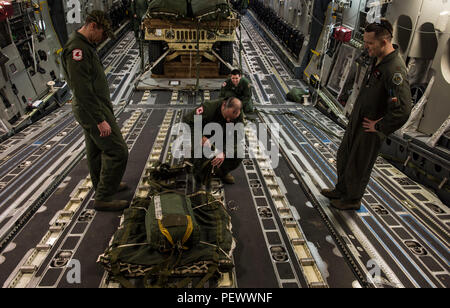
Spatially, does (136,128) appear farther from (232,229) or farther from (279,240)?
(279,240)

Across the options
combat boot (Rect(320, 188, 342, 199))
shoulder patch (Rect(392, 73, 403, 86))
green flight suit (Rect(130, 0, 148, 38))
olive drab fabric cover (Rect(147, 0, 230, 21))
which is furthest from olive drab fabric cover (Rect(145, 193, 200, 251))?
green flight suit (Rect(130, 0, 148, 38))

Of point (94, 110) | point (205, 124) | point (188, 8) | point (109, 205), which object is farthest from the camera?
point (188, 8)

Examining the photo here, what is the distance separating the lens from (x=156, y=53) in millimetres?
8008

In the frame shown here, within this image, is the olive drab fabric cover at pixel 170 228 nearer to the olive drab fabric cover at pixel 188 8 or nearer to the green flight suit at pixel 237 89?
the green flight suit at pixel 237 89

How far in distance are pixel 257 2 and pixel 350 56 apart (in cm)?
1197

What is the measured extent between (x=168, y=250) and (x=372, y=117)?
7.55 ft

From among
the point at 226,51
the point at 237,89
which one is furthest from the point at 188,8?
the point at 237,89

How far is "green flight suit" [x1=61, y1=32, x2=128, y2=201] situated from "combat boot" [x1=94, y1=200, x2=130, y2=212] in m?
0.04

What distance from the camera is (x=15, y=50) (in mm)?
5473

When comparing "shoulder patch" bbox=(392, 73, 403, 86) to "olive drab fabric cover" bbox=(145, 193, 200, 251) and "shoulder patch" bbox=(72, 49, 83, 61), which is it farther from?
"shoulder patch" bbox=(72, 49, 83, 61)

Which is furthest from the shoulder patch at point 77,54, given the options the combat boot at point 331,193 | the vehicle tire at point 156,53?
the vehicle tire at point 156,53

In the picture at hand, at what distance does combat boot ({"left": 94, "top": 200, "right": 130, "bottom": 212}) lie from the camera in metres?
3.41

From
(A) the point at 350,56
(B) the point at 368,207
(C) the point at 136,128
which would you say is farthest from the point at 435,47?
(C) the point at 136,128

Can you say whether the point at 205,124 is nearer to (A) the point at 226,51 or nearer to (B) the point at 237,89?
(B) the point at 237,89
